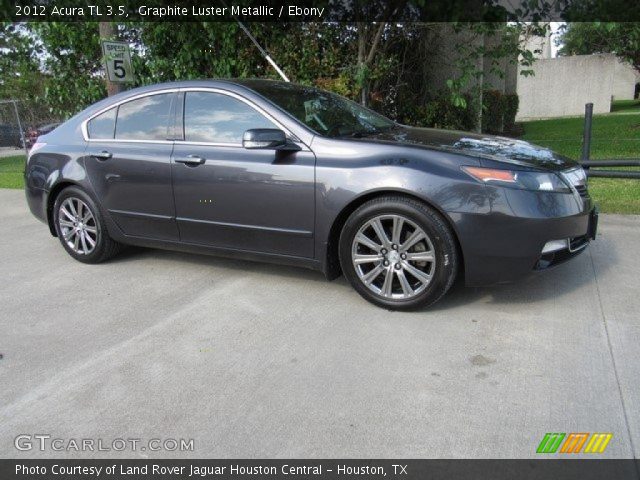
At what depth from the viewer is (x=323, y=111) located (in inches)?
183

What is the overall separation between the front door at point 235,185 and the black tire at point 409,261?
0.31 metres

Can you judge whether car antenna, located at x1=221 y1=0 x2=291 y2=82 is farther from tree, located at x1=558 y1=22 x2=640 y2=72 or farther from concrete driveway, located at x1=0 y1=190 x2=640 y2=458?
concrete driveway, located at x1=0 y1=190 x2=640 y2=458

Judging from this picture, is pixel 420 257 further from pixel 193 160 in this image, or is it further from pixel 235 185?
pixel 193 160

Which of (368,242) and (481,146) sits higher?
(481,146)

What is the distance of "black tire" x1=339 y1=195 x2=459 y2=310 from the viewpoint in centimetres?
375

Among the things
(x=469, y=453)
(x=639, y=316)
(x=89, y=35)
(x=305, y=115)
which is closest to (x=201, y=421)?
(x=469, y=453)

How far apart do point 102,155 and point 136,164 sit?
0.42 meters

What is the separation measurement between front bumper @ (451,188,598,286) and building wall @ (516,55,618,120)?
26.4m

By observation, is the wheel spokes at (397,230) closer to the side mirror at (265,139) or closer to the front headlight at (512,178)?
the front headlight at (512,178)

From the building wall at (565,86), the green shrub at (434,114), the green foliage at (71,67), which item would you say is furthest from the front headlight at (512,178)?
the building wall at (565,86)

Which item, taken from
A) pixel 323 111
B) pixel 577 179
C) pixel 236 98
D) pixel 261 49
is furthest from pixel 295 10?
pixel 577 179

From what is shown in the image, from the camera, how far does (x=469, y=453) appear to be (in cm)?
248
